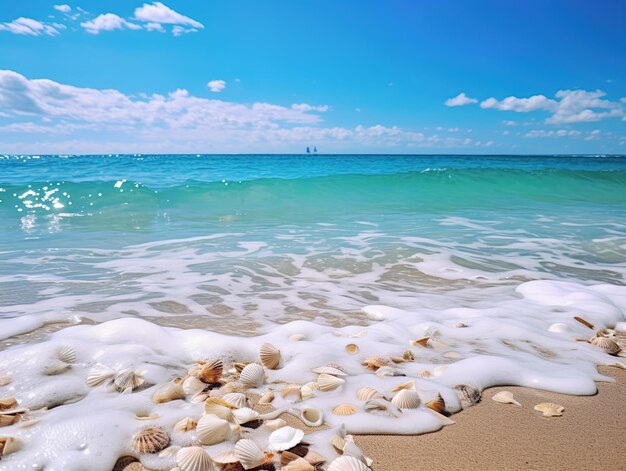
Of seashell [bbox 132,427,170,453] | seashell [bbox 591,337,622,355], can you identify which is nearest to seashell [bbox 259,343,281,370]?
seashell [bbox 132,427,170,453]

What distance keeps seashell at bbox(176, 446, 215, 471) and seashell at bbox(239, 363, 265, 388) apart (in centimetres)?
67

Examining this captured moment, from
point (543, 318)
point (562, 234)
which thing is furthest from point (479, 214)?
point (543, 318)

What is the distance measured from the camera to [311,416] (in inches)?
69.7

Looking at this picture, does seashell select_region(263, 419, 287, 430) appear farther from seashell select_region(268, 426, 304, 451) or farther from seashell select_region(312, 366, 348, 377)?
seashell select_region(312, 366, 348, 377)

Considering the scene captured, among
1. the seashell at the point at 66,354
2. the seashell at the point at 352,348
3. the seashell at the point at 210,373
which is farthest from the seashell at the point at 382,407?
the seashell at the point at 66,354

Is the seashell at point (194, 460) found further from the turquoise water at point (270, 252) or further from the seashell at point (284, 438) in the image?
the turquoise water at point (270, 252)

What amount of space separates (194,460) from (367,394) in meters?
0.86

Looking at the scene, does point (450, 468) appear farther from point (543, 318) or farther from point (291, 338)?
point (543, 318)

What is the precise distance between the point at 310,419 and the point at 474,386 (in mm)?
916

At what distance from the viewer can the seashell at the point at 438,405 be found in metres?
1.84

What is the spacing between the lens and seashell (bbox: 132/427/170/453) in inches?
60.9

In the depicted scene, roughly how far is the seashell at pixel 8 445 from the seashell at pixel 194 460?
61 centimetres

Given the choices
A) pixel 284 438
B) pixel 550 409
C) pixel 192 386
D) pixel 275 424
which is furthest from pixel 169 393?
pixel 550 409

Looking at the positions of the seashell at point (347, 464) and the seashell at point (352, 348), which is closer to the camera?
the seashell at point (347, 464)
